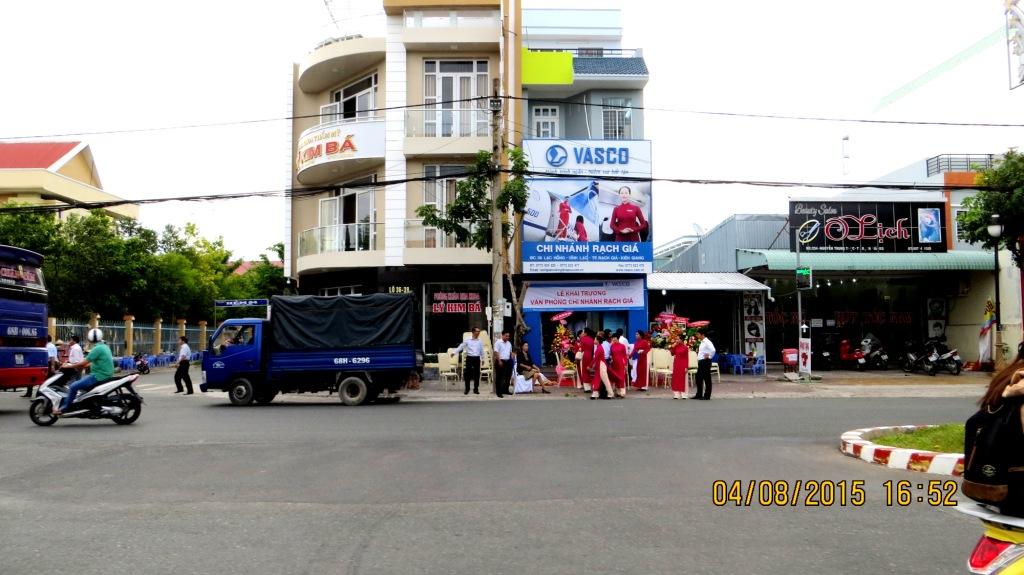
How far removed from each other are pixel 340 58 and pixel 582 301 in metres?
11.8

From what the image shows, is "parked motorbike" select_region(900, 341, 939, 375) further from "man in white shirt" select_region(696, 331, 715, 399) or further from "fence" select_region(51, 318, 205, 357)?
"fence" select_region(51, 318, 205, 357)

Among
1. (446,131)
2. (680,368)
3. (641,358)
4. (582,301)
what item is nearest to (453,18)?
(446,131)

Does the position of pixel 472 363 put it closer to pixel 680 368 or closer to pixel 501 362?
pixel 501 362

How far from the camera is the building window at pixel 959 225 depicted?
85.4ft

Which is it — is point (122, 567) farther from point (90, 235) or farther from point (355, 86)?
point (90, 235)

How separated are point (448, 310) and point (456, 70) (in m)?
8.31

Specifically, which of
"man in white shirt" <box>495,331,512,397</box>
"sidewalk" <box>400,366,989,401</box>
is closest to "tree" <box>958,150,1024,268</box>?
"sidewalk" <box>400,366,989,401</box>

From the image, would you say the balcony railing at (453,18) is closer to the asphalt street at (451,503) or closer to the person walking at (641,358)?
the person walking at (641,358)

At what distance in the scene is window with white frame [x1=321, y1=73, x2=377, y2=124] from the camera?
27.0 m

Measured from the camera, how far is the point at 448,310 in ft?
85.8

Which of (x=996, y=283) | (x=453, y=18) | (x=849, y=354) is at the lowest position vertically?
(x=849, y=354)

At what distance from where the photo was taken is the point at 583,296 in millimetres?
26109

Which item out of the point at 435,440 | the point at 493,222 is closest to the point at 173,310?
the point at 493,222

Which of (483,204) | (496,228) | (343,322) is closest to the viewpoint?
(343,322)
